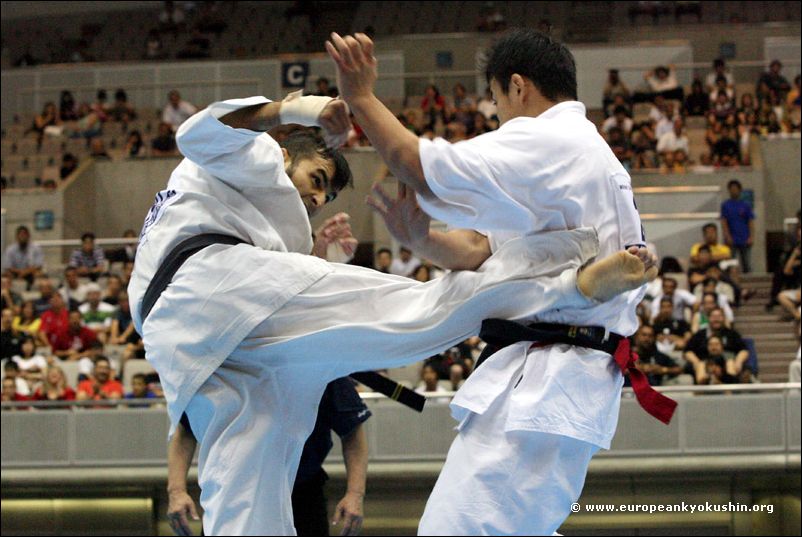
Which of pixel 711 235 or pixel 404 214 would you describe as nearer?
pixel 404 214

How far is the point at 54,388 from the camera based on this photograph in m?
11.8

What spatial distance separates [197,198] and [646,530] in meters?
8.37

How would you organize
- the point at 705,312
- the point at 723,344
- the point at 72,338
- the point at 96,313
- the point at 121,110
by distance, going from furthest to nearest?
the point at 121,110 → the point at 96,313 → the point at 72,338 → the point at 705,312 → the point at 723,344

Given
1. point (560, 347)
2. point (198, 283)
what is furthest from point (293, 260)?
point (560, 347)

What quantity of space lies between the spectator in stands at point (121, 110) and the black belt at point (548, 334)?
17.1 m

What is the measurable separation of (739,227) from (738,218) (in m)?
0.13

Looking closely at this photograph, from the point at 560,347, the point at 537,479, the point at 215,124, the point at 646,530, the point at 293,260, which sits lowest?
the point at 646,530

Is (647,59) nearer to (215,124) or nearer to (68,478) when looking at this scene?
(68,478)

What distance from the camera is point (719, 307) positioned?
12047 millimetres

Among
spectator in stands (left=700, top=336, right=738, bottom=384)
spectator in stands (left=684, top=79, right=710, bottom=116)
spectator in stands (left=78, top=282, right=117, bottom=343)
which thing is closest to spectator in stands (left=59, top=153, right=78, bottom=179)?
spectator in stands (left=78, top=282, right=117, bottom=343)

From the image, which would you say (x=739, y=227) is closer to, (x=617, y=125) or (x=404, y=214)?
(x=617, y=125)

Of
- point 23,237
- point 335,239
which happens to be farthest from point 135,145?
point 335,239

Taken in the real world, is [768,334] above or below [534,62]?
below

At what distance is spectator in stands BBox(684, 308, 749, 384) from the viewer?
11422mm
